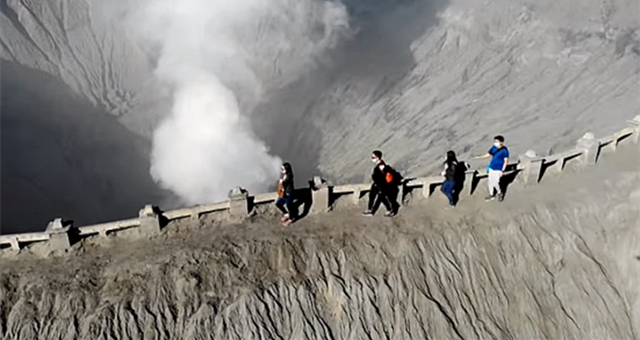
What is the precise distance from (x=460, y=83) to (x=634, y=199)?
1791cm

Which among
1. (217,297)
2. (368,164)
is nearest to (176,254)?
(217,297)

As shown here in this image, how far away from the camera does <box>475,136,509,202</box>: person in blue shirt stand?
51.1 ft

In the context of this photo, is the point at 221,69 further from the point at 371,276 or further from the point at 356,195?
the point at 371,276

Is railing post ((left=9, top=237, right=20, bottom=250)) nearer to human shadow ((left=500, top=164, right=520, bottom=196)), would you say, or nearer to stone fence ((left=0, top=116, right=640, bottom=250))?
stone fence ((left=0, top=116, right=640, bottom=250))

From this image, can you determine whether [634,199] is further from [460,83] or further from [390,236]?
[460,83]

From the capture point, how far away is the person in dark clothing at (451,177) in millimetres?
15469

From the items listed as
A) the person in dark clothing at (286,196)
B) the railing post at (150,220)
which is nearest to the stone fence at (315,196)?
the railing post at (150,220)

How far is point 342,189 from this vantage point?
629 inches

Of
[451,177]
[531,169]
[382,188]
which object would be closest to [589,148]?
[531,169]

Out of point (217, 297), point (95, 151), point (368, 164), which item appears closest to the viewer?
point (217, 297)

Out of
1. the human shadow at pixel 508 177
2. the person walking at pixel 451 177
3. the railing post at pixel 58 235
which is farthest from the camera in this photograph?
the human shadow at pixel 508 177

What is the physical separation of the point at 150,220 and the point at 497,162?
8.14 m

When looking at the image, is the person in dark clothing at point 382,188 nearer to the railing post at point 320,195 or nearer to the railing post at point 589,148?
the railing post at point 320,195

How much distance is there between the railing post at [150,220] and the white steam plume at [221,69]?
16719 mm
